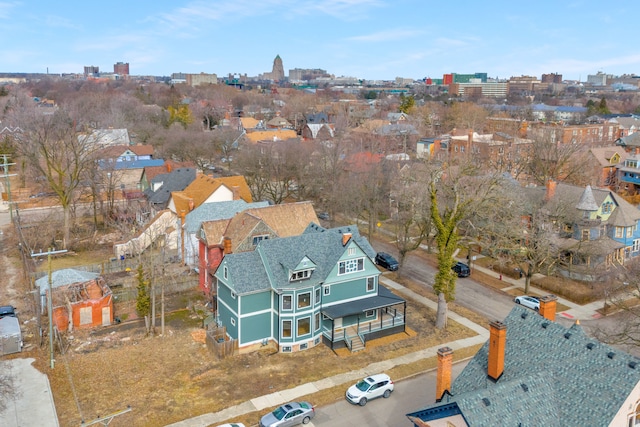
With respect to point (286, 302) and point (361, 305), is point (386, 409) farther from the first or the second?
point (286, 302)

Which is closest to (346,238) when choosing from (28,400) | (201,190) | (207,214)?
(207,214)

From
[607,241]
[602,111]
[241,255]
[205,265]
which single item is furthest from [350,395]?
[602,111]

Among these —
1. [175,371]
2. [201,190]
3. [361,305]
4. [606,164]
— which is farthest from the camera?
[606,164]

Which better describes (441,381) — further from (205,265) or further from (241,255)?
(205,265)

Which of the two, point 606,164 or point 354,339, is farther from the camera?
point 606,164

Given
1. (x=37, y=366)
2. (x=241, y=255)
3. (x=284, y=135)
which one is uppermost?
(x=284, y=135)

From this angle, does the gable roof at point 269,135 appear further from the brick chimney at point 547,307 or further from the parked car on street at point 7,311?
the brick chimney at point 547,307
